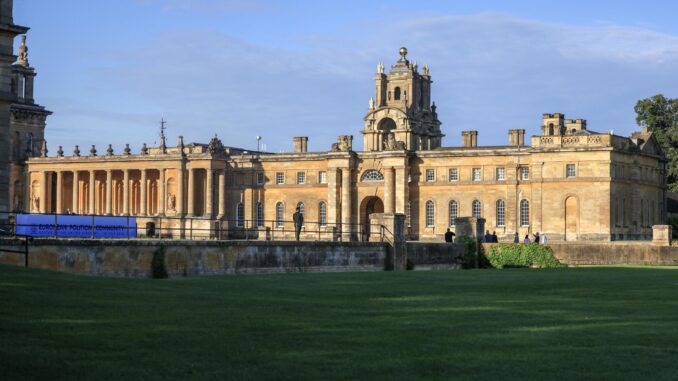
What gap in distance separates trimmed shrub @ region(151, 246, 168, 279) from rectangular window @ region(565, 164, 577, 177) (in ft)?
178

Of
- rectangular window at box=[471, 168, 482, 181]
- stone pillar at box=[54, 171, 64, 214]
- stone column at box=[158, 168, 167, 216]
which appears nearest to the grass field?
rectangular window at box=[471, 168, 482, 181]

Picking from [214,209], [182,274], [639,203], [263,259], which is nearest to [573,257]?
[263,259]

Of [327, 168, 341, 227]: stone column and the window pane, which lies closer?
the window pane

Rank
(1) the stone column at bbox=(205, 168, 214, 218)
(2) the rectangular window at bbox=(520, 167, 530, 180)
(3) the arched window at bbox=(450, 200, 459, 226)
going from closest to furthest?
(2) the rectangular window at bbox=(520, 167, 530, 180), (3) the arched window at bbox=(450, 200, 459, 226), (1) the stone column at bbox=(205, 168, 214, 218)

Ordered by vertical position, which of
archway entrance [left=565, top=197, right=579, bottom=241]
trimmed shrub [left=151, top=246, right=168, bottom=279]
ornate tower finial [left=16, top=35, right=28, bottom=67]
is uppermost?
ornate tower finial [left=16, top=35, right=28, bottom=67]

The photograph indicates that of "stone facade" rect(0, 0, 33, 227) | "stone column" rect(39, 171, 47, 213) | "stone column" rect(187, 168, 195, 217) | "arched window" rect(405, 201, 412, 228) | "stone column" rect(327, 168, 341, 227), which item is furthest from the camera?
"stone column" rect(39, 171, 47, 213)

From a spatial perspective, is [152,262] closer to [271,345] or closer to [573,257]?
[271,345]

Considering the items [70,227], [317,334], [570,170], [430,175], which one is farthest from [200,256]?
[430,175]

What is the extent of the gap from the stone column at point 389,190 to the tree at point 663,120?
84.5 feet

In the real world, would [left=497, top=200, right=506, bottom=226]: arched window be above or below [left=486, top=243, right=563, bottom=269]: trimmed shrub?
above

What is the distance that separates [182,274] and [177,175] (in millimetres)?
65308

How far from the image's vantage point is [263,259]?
37.7 meters

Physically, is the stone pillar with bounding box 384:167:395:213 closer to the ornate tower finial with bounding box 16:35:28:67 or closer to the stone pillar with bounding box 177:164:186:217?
the stone pillar with bounding box 177:164:186:217

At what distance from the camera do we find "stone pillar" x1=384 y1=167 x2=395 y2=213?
91562 mm
